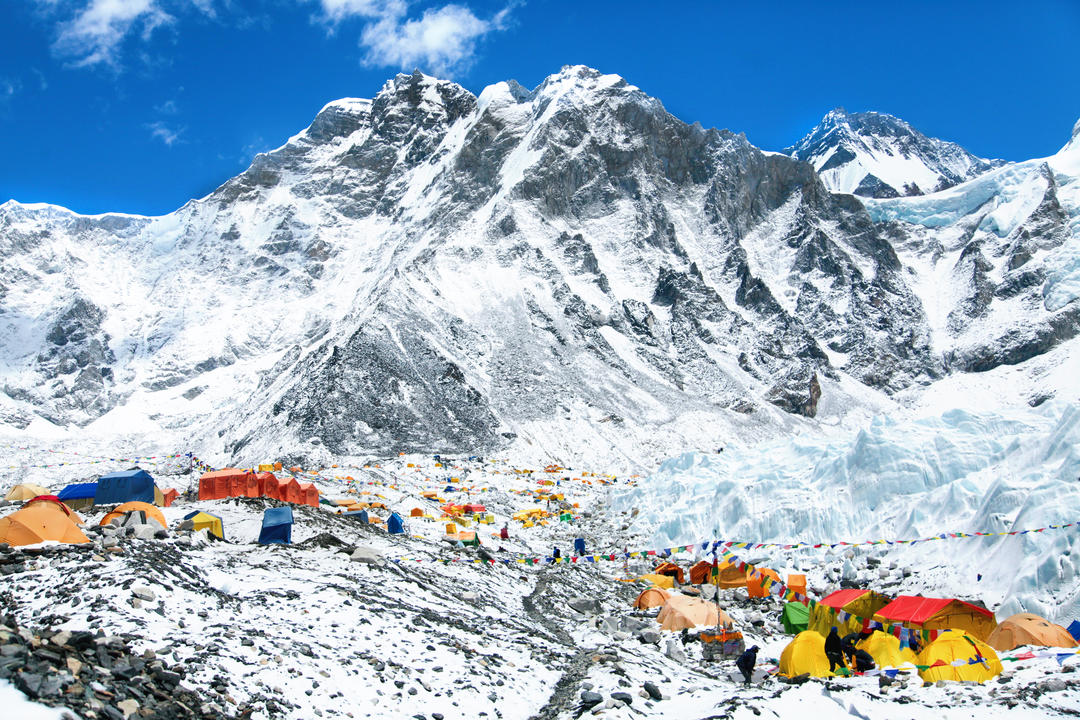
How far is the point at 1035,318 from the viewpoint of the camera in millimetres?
124500

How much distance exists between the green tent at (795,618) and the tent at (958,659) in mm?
7158

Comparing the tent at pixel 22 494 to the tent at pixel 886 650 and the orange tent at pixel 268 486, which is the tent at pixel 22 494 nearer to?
the orange tent at pixel 268 486

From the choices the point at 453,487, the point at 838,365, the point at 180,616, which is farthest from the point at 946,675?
the point at 838,365

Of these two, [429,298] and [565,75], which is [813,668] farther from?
[565,75]

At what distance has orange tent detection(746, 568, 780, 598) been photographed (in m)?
28.7

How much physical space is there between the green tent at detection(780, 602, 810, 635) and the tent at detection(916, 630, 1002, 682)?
716cm

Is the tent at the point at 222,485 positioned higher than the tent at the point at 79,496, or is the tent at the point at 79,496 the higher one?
the tent at the point at 222,485

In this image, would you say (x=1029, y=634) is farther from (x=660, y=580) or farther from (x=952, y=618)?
(x=660, y=580)

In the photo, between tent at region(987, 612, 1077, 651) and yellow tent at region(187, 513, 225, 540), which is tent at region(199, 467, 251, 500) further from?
tent at region(987, 612, 1077, 651)

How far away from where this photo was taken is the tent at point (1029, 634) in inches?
692

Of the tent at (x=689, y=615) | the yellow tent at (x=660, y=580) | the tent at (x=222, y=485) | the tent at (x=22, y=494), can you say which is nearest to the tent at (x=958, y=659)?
the tent at (x=689, y=615)

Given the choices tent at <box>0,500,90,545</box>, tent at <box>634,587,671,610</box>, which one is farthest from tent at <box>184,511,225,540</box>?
tent at <box>634,587,671,610</box>

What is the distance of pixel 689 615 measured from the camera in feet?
76.5

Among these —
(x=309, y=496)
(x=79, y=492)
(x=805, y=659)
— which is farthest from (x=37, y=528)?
(x=309, y=496)
